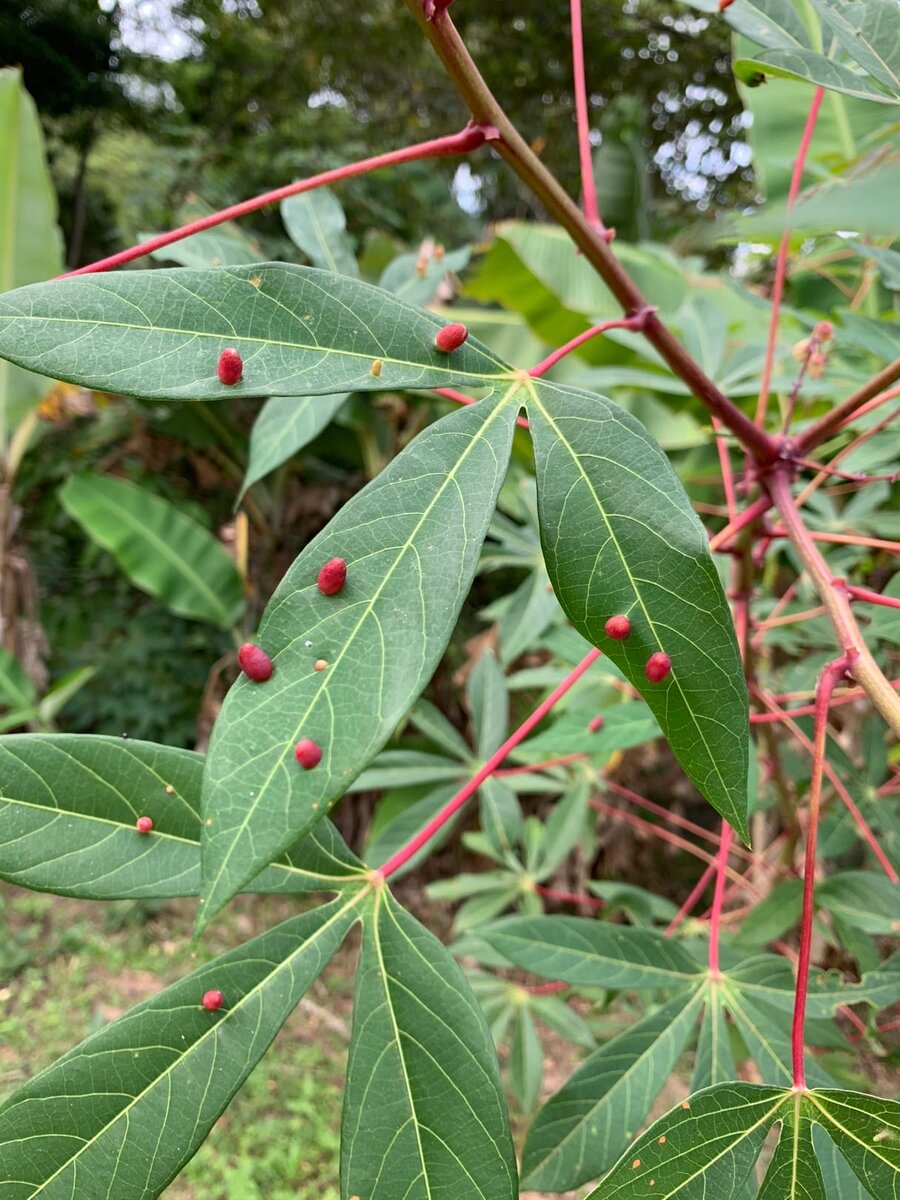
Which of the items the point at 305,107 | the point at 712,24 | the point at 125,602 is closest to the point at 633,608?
the point at 125,602

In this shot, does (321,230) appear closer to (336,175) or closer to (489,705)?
(336,175)

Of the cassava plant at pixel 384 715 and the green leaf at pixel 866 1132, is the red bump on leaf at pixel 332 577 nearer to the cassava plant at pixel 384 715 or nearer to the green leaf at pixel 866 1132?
the cassava plant at pixel 384 715

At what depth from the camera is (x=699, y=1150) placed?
1.17ft

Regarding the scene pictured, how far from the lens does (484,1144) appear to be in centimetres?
35

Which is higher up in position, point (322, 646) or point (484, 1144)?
point (322, 646)

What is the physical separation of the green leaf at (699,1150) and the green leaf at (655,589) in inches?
5.5

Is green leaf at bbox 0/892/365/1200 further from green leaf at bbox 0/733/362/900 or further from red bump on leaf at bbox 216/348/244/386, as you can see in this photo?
red bump on leaf at bbox 216/348/244/386

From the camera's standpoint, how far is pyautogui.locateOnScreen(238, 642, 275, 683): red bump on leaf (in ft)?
0.98

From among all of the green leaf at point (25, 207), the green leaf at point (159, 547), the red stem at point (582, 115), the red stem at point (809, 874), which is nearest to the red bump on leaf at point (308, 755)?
the red stem at point (809, 874)

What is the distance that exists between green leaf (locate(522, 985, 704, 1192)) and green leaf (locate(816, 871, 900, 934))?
0.70 feet

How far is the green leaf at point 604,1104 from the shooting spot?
492mm

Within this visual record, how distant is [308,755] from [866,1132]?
32 cm

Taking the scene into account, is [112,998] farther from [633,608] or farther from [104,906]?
[633,608]

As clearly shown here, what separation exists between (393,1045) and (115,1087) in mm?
127
